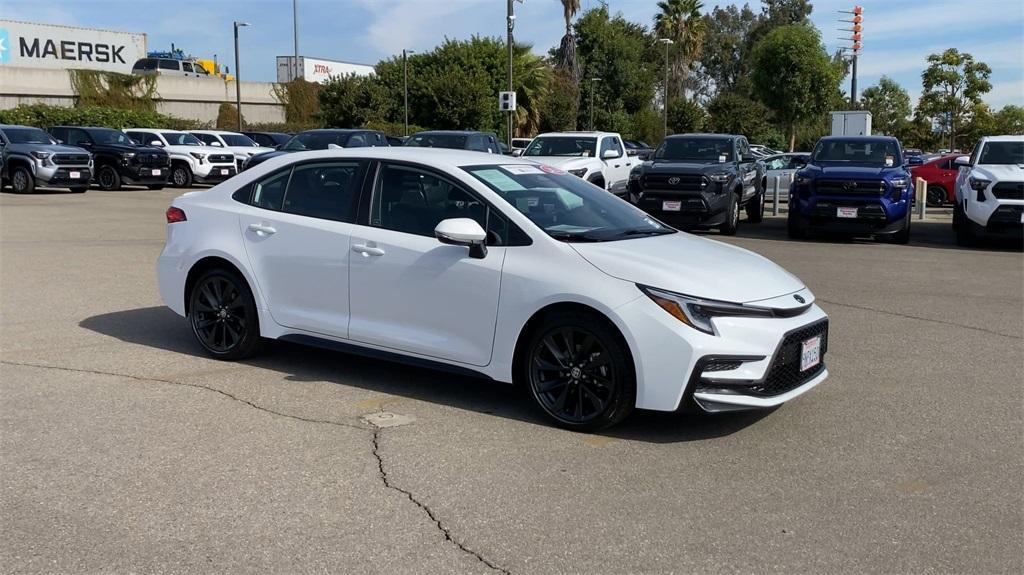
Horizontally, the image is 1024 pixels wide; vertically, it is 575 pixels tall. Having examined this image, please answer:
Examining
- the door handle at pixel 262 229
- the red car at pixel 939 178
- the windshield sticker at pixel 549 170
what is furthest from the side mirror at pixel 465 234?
the red car at pixel 939 178

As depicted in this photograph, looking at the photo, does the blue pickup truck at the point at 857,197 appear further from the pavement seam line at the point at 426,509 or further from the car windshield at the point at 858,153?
the pavement seam line at the point at 426,509

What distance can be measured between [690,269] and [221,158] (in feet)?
83.6

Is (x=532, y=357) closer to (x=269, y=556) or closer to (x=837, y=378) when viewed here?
(x=269, y=556)

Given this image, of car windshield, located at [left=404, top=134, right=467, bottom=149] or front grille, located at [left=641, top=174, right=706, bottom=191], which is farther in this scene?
car windshield, located at [left=404, top=134, right=467, bottom=149]

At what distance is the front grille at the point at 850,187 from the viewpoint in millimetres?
15586

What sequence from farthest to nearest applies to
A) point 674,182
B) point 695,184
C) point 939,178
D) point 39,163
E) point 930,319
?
point 939,178 → point 39,163 → point 674,182 → point 695,184 → point 930,319

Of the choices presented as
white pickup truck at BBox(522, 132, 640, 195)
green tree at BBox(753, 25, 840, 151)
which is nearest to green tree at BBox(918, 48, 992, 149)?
green tree at BBox(753, 25, 840, 151)

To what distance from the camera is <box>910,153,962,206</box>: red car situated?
84.2 ft

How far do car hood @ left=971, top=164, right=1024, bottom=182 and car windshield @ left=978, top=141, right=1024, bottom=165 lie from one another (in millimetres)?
281

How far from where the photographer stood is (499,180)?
602cm

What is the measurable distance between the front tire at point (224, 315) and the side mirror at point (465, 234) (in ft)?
5.91

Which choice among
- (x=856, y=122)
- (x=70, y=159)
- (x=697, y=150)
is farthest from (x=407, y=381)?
(x=856, y=122)

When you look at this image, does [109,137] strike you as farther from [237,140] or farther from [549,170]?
[549,170]

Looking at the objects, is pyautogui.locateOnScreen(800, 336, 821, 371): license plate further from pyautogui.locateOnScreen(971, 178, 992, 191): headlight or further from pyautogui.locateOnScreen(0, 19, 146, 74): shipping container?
pyautogui.locateOnScreen(0, 19, 146, 74): shipping container
